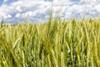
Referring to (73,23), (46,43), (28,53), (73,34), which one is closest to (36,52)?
(28,53)

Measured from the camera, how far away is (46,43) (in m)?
1.40

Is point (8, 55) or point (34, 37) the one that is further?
point (34, 37)

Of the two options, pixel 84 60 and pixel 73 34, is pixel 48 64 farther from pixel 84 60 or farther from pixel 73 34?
pixel 73 34

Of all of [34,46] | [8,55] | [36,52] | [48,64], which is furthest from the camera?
[34,46]

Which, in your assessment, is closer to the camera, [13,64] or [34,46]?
[13,64]

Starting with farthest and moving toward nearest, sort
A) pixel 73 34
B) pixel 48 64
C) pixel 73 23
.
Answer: pixel 73 23
pixel 73 34
pixel 48 64

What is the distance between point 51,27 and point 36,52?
12.1 inches

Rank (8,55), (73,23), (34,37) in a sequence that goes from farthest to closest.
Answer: (73,23) → (34,37) → (8,55)

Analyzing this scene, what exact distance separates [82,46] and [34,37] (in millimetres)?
359

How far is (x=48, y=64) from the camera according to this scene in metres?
1.13

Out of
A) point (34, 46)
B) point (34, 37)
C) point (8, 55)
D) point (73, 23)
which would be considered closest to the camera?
point (8, 55)

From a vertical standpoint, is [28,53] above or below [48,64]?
below

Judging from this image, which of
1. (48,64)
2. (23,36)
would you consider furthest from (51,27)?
(48,64)

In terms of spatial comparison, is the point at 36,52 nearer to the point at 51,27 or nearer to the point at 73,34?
the point at 51,27
